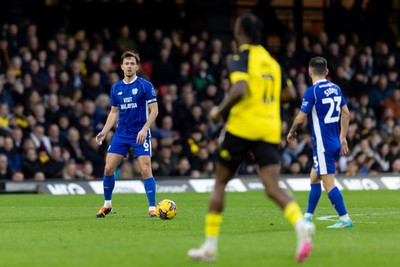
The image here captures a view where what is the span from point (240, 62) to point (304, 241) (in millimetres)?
1765

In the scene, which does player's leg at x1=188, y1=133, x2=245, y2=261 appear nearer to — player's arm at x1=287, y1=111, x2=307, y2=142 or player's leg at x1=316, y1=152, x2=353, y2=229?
player's arm at x1=287, y1=111, x2=307, y2=142

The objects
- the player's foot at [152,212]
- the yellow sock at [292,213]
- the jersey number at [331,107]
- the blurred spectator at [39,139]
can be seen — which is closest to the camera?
the yellow sock at [292,213]

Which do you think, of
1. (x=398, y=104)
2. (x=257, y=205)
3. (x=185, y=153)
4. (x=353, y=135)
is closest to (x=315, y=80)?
(x=257, y=205)

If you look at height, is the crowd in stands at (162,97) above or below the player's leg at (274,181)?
below

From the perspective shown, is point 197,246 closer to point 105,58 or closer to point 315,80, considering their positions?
point 315,80

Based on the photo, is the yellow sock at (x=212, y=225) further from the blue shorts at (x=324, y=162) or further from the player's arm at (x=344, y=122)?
the player's arm at (x=344, y=122)

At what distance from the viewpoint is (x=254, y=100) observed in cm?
925

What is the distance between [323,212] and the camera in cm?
1596

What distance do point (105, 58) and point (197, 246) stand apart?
15.0m

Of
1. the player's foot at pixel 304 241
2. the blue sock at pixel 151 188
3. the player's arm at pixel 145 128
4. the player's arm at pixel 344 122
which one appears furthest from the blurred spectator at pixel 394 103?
the player's foot at pixel 304 241

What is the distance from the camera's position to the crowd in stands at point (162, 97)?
23.0 meters

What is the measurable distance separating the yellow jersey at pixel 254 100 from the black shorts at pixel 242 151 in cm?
5

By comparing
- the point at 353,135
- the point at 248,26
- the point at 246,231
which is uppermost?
the point at 248,26

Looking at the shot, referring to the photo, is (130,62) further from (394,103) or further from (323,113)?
(394,103)
